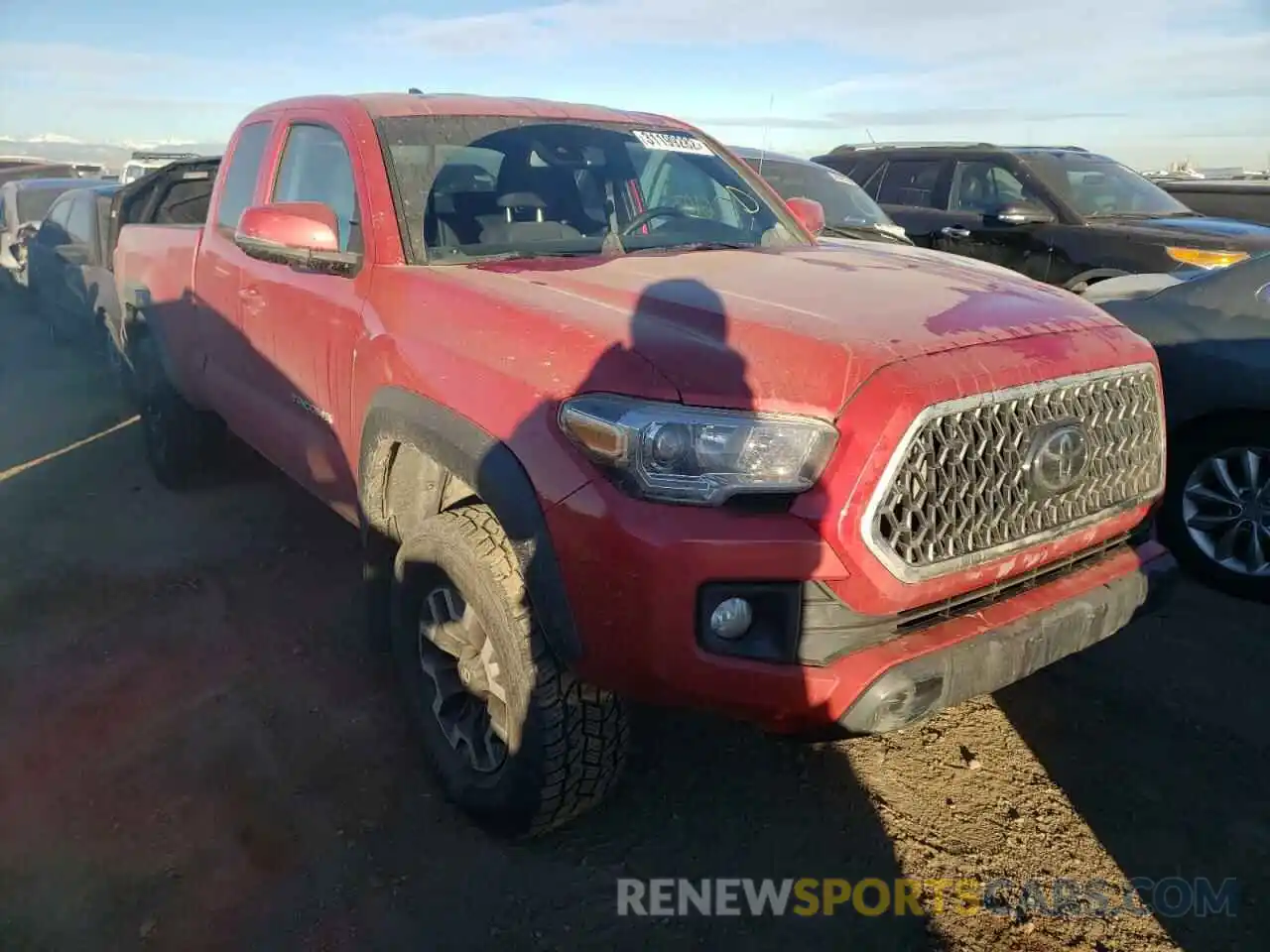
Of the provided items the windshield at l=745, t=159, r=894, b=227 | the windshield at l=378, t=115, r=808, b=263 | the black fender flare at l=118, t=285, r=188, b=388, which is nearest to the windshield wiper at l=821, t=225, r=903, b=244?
the windshield at l=745, t=159, r=894, b=227

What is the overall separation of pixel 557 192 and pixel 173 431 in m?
3.01

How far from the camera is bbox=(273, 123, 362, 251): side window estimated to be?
3312 mm

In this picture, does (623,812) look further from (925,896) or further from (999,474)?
(999,474)

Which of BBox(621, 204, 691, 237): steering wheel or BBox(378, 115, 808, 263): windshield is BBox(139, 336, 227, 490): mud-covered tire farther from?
BBox(621, 204, 691, 237): steering wheel

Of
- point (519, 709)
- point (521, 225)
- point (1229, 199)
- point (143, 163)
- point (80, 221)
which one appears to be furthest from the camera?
point (143, 163)

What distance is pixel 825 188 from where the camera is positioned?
27.2 ft

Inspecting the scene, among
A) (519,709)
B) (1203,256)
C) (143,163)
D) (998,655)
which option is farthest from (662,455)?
(143,163)

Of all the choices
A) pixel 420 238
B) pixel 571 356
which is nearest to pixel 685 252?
pixel 420 238

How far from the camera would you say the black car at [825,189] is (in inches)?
308

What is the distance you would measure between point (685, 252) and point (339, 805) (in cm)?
206

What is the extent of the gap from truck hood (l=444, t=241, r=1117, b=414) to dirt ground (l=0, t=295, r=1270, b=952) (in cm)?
132

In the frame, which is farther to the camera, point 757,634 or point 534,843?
point 534,843

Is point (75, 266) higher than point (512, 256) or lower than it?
lower

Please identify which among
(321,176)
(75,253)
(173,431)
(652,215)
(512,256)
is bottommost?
(173,431)
